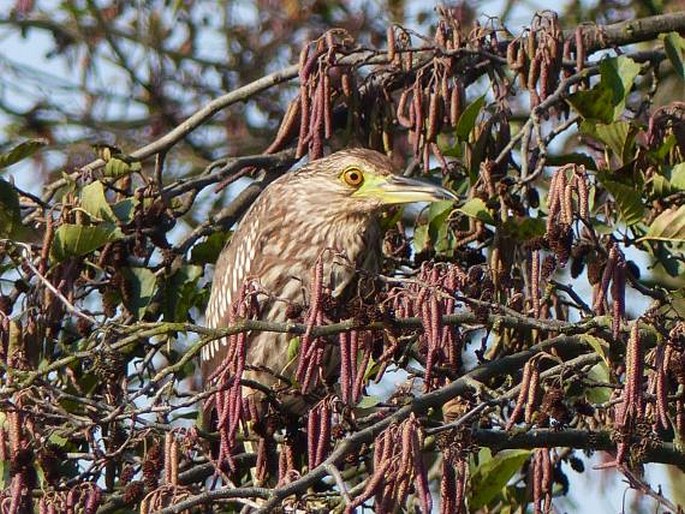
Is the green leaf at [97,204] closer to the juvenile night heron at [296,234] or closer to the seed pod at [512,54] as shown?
the juvenile night heron at [296,234]

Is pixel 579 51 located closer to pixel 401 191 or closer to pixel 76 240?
pixel 401 191

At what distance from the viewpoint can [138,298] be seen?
497cm

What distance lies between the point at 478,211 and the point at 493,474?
825 millimetres

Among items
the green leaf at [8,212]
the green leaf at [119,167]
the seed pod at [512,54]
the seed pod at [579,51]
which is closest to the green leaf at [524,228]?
the seed pod at [512,54]

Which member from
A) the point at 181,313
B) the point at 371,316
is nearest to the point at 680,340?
the point at 371,316

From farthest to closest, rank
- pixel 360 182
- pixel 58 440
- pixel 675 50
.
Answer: pixel 360 182
pixel 675 50
pixel 58 440

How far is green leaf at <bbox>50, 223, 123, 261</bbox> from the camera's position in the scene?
14.9 feet

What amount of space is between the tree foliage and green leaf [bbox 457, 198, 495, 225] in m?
0.01

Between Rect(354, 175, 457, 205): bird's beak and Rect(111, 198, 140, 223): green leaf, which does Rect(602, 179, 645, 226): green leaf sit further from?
Rect(111, 198, 140, 223): green leaf

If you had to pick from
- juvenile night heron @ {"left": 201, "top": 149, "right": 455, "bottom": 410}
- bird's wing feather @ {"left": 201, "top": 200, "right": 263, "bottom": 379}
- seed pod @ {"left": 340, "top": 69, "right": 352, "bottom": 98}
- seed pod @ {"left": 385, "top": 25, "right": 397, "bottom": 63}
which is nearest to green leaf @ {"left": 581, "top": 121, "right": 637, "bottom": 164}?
seed pod @ {"left": 385, "top": 25, "right": 397, "bottom": 63}

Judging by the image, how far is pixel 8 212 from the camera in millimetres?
4812

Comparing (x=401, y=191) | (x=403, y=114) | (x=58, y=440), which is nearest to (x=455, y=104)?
(x=403, y=114)

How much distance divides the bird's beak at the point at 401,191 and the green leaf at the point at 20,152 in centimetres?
130

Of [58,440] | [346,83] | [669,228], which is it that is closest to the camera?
[58,440]
